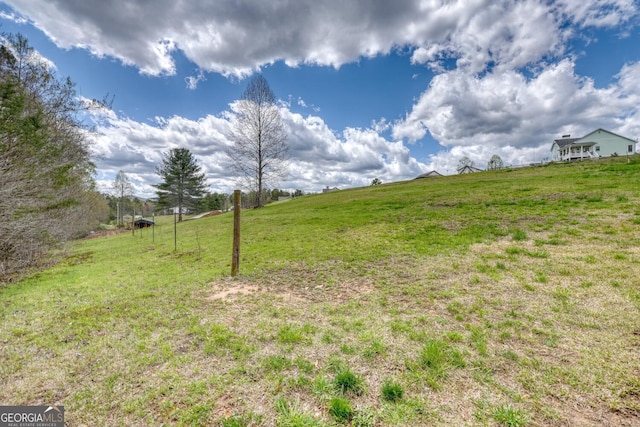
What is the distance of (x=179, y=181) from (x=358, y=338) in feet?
135

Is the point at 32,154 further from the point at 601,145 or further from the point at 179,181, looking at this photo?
the point at 601,145

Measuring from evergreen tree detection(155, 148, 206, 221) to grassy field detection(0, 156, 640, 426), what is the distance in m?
33.0

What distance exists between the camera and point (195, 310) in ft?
15.6

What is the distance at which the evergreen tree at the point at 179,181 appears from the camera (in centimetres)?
A: 3706

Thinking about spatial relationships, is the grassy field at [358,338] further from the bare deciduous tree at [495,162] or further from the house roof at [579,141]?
the bare deciduous tree at [495,162]

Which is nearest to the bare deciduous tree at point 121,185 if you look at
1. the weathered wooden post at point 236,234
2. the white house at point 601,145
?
the weathered wooden post at point 236,234

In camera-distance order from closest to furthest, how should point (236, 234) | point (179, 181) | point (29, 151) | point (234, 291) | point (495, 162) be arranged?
point (234, 291)
point (236, 234)
point (29, 151)
point (179, 181)
point (495, 162)

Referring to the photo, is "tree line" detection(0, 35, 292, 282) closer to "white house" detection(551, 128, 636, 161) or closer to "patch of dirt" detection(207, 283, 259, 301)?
"patch of dirt" detection(207, 283, 259, 301)

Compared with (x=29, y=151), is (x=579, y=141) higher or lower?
higher

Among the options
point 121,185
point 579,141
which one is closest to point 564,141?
point 579,141

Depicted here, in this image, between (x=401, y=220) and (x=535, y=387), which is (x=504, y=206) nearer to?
(x=401, y=220)

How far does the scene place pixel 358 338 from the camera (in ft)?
11.4

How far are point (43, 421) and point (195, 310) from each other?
2351 millimetres

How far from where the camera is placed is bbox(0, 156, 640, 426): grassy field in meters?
2.33
